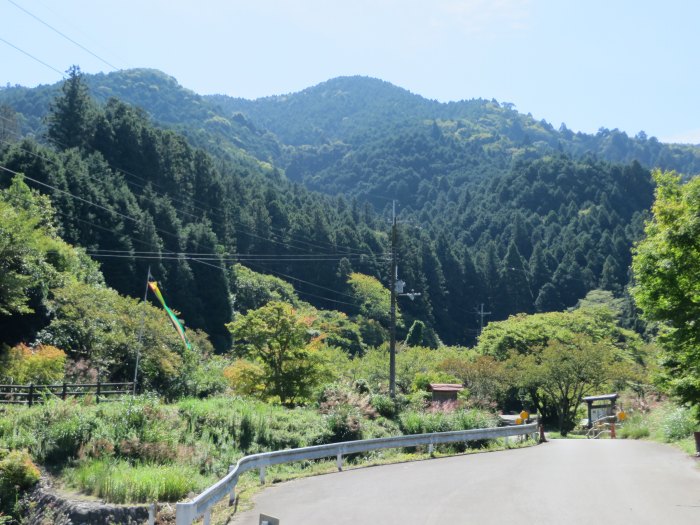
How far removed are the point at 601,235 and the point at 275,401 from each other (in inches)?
4690

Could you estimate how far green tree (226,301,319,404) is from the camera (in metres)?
30.4

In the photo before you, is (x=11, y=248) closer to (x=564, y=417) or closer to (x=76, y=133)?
(x=564, y=417)

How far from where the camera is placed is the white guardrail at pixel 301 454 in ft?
30.9

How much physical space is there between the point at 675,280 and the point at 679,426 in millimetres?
9839

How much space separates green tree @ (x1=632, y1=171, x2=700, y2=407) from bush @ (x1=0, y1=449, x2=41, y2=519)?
16.9 metres

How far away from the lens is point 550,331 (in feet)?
203

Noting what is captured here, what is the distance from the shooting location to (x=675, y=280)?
69.4 feet

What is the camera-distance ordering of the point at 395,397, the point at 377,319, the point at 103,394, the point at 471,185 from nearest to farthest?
the point at 103,394 → the point at 395,397 → the point at 377,319 → the point at 471,185

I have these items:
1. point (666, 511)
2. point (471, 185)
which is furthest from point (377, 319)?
point (471, 185)

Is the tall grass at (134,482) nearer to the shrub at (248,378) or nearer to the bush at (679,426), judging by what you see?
the shrub at (248,378)

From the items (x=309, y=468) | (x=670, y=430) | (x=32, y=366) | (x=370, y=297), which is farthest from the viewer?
(x=370, y=297)

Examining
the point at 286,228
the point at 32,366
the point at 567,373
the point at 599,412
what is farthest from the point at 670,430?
the point at 286,228

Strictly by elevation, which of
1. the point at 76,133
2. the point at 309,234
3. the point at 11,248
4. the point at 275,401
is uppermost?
the point at 76,133

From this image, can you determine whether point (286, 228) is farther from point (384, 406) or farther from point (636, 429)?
point (384, 406)
